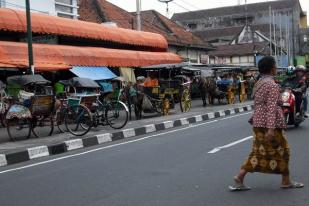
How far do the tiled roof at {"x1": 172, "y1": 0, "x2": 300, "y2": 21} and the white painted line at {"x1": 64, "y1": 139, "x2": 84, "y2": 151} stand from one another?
7364cm

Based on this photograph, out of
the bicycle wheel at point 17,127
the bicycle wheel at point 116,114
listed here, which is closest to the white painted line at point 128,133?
the bicycle wheel at point 116,114

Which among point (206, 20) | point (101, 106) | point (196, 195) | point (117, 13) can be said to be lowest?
point (196, 195)

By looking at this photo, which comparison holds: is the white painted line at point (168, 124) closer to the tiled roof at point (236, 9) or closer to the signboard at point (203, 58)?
the signboard at point (203, 58)

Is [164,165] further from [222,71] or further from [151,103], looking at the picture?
[222,71]

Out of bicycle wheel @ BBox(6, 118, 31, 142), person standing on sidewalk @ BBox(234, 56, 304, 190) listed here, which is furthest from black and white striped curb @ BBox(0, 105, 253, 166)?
person standing on sidewalk @ BBox(234, 56, 304, 190)

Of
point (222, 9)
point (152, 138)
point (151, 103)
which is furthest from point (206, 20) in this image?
point (152, 138)

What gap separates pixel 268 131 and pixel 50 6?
20.2 meters

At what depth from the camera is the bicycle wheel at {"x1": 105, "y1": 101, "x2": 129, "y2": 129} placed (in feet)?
46.3

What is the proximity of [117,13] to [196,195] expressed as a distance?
30.2m

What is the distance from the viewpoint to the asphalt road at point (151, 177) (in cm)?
601

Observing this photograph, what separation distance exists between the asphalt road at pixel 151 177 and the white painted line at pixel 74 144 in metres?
0.46

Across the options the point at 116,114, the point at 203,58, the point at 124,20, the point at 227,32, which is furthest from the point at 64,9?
the point at 227,32

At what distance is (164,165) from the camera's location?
8281mm

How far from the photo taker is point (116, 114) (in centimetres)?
1431
